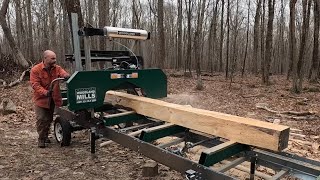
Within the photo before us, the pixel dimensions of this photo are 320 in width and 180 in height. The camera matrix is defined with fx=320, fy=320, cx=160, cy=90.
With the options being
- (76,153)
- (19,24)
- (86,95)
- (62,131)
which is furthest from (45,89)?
(19,24)

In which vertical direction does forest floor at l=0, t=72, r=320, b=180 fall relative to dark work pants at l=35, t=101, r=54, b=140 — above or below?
below

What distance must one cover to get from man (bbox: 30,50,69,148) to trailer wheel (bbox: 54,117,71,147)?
223 millimetres

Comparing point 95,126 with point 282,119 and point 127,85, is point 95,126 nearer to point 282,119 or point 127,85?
point 127,85

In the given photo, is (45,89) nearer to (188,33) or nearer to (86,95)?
(86,95)

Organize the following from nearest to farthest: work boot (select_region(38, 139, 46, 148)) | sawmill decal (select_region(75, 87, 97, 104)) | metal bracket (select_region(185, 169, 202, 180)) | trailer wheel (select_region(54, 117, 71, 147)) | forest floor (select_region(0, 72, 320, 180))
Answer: metal bracket (select_region(185, 169, 202, 180)) → sawmill decal (select_region(75, 87, 97, 104)) → forest floor (select_region(0, 72, 320, 180)) → trailer wheel (select_region(54, 117, 71, 147)) → work boot (select_region(38, 139, 46, 148))

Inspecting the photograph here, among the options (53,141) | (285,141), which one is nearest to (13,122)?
(53,141)

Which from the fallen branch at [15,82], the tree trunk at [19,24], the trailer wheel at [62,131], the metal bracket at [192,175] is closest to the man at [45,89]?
the trailer wheel at [62,131]

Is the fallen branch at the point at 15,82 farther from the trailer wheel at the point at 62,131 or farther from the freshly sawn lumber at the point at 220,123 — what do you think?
the freshly sawn lumber at the point at 220,123

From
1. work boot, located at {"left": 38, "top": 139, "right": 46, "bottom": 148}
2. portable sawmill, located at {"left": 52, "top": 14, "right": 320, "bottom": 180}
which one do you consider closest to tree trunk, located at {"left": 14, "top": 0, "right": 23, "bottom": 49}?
work boot, located at {"left": 38, "top": 139, "right": 46, "bottom": 148}

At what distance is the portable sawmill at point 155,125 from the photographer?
3.53 metres

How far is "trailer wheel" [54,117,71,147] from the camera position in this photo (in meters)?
6.39

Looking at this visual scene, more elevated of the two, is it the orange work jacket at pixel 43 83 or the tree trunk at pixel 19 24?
the tree trunk at pixel 19 24

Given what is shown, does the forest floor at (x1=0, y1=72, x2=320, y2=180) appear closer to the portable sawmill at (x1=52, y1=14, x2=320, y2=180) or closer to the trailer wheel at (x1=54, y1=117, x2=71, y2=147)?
the trailer wheel at (x1=54, y1=117, x2=71, y2=147)

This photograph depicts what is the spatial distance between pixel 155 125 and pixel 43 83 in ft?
8.43
